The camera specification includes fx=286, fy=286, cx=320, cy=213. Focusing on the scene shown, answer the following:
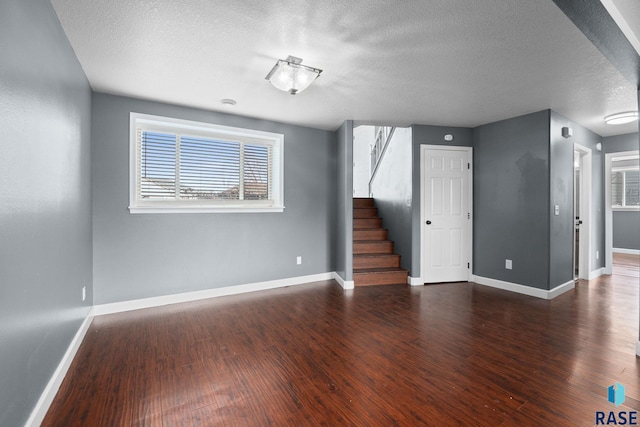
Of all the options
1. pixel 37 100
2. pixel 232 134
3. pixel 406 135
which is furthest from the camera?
pixel 406 135

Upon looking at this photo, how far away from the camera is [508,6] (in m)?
1.86

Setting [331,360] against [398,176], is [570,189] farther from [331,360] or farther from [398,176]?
[331,360]

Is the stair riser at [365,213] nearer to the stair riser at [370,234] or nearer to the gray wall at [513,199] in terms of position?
the stair riser at [370,234]

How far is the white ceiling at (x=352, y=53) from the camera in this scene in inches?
75.8

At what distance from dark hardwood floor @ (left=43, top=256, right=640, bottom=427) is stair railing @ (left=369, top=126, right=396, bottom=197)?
325 centimetres

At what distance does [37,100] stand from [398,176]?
4574 mm

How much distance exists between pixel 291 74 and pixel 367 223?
11.3 feet

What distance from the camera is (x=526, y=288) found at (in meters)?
4.07

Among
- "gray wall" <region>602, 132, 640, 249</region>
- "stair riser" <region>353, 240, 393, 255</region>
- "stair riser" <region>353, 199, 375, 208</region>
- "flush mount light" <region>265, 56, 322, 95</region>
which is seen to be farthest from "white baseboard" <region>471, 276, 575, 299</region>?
"gray wall" <region>602, 132, 640, 249</region>

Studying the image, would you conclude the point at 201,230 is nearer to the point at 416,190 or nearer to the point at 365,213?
the point at 365,213

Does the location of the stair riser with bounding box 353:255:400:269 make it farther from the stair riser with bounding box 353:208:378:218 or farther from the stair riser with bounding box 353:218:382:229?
the stair riser with bounding box 353:208:378:218

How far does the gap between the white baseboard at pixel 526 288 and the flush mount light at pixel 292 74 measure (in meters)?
4.03

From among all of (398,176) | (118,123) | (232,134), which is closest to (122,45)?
(118,123)

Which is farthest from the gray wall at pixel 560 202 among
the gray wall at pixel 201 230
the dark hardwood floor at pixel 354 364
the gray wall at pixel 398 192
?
the gray wall at pixel 201 230
